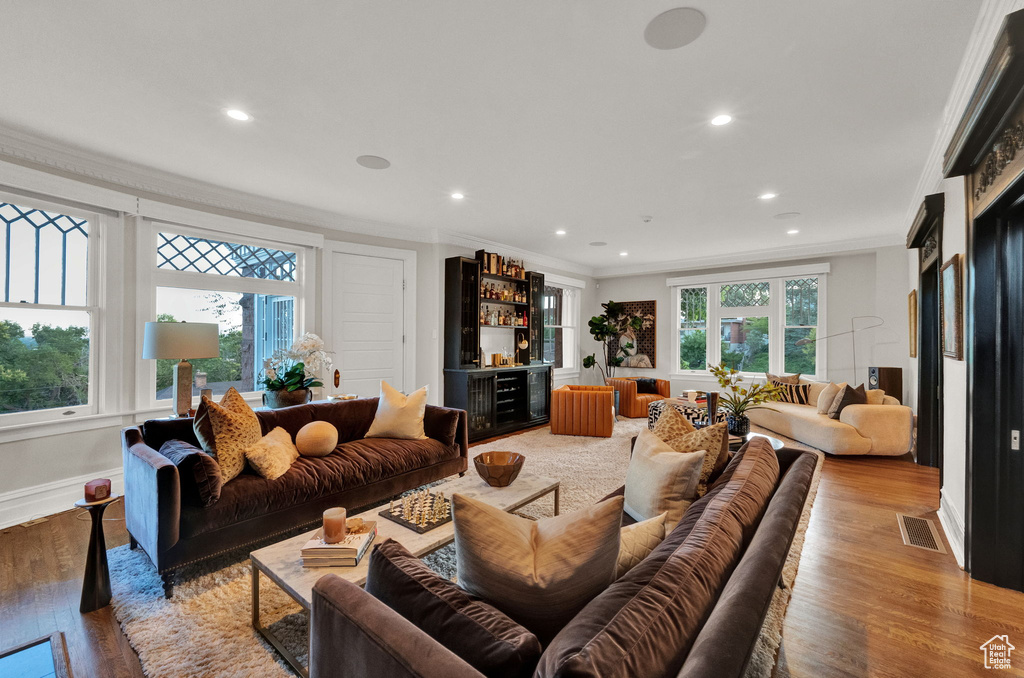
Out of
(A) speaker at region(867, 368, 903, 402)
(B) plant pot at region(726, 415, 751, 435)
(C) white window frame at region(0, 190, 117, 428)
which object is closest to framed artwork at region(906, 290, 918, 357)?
(A) speaker at region(867, 368, 903, 402)

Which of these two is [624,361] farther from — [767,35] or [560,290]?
[767,35]

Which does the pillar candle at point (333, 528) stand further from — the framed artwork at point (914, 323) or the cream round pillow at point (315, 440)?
the framed artwork at point (914, 323)

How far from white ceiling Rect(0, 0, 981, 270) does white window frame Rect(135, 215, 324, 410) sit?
40 cm

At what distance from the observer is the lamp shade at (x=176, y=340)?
9.70 ft

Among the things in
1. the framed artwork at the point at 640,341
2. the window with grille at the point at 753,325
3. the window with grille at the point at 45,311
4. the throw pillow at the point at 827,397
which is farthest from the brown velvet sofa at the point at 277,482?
the window with grille at the point at 753,325

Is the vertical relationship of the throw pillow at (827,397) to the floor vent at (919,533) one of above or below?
above

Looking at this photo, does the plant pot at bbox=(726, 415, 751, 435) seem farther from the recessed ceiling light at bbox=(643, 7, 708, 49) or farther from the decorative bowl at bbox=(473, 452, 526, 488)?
the recessed ceiling light at bbox=(643, 7, 708, 49)

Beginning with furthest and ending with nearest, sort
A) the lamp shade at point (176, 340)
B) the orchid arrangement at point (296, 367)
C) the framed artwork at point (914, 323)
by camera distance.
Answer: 1. the framed artwork at point (914, 323)
2. the orchid arrangement at point (296, 367)
3. the lamp shade at point (176, 340)

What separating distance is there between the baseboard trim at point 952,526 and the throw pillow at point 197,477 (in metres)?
3.89

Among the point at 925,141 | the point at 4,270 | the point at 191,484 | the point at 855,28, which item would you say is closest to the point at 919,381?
the point at 925,141

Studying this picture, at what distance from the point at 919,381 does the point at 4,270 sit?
7234mm

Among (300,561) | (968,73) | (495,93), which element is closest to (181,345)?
(300,561)

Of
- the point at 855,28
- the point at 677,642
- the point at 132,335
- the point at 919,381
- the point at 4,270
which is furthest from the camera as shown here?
the point at 919,381

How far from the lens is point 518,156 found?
3240 millimetres
